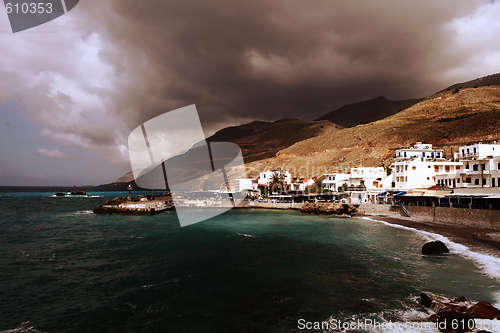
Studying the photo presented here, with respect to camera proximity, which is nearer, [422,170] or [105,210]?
[422,170]

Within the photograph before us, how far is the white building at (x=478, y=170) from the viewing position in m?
31.1

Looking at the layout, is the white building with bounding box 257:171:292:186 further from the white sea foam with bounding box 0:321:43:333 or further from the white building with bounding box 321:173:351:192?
the white sea foam with bounding box 0:321:43:333

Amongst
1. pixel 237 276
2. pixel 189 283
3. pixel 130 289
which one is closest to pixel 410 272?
pixel 237 276

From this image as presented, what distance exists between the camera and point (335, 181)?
55.9 m

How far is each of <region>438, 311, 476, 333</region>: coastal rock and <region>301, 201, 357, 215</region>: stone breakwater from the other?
3466cm

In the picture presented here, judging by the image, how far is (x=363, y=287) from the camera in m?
12.5

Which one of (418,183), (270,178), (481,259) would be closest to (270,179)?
(270,178)

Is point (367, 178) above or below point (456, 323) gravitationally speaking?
above

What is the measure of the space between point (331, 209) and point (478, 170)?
20.2 meters

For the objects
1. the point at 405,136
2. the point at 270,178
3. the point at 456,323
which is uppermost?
the point at 405,136

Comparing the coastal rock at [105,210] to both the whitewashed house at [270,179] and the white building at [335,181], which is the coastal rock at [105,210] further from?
the white building at [335,181]

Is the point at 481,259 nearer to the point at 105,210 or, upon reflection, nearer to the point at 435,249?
the point at 435,249

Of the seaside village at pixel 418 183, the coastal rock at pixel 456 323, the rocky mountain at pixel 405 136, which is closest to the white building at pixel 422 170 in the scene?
the seaside village at pixel 418 183

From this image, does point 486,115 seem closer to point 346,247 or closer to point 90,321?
point 346,247
